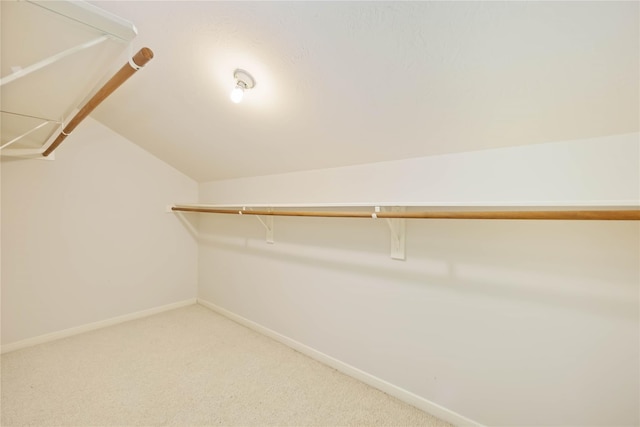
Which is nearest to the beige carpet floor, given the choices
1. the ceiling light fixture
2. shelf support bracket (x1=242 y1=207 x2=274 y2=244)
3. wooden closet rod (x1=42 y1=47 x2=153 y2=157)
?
shelf support bracket (x1=242 y1=207 x2=274 y2=244)

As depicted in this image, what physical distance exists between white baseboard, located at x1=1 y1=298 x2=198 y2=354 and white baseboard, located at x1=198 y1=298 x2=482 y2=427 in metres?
0.99

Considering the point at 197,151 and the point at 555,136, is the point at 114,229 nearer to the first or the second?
the point at 197,151

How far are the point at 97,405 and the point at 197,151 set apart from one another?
1.90 metres

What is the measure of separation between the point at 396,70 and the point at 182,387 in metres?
Answer: 2.22

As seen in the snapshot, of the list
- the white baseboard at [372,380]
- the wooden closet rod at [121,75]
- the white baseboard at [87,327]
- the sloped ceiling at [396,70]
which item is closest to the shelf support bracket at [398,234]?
the sloped ceiling at [396,70]

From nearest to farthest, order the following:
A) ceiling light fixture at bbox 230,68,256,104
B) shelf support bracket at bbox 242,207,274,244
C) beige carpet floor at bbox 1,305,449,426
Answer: ceiling light fixture at bbox 230,68,256,104, beige carpet floor at bbox 1,305,449,426, shelf support bracket at bbox 242,207,274,244

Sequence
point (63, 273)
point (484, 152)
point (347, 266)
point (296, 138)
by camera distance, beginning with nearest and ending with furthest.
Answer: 1. point (484, 152)
2. point (296, 138)
3. point (347, 266)
4. point (63, 273)

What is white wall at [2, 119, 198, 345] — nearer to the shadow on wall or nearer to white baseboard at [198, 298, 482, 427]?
white baseboard at [198, 298, 482, 427]

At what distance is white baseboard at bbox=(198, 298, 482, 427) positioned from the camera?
154 centimetres

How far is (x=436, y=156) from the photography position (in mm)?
1553

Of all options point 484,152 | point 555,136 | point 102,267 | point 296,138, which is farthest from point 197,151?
point 555,136

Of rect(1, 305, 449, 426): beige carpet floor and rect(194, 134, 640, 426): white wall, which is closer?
rect(194, 134, 640, 426): white wall

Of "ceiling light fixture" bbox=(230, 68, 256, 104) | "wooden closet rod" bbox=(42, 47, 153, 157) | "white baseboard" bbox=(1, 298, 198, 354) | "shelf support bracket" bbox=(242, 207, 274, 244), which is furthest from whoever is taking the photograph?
"shelf support bracket" bbox=(242, 207, 274, 244)

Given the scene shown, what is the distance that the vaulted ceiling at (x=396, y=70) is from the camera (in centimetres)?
92
